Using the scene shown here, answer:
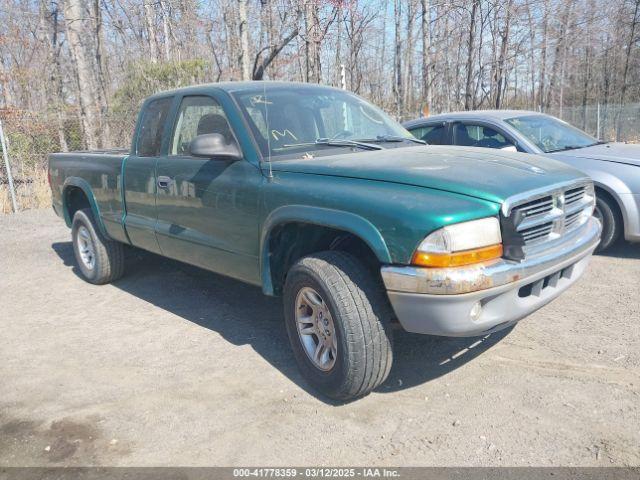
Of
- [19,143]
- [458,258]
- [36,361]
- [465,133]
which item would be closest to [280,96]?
[458,258]

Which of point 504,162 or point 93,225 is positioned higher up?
point 504,162

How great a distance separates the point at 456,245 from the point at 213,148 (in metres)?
1.83

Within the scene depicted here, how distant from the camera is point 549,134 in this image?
682cm

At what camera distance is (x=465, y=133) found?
6.94 metres

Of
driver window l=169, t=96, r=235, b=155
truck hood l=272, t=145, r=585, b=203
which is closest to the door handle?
driver window l=169, t=96, r=235, b=155

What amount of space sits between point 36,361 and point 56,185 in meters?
2.98

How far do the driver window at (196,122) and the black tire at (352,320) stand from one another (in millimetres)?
1425

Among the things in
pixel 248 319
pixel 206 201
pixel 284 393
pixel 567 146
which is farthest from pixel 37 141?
pixel 284 393

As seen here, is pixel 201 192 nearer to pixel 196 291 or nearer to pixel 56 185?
pixel 196 291

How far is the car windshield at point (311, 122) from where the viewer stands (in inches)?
155

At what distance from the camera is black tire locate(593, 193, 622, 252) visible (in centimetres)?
591

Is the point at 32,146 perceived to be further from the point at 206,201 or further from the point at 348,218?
the point at 348,218

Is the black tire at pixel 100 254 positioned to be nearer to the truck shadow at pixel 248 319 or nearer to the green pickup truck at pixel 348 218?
the truck shadow at pixel 248 319

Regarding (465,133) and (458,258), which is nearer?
(458,258)
